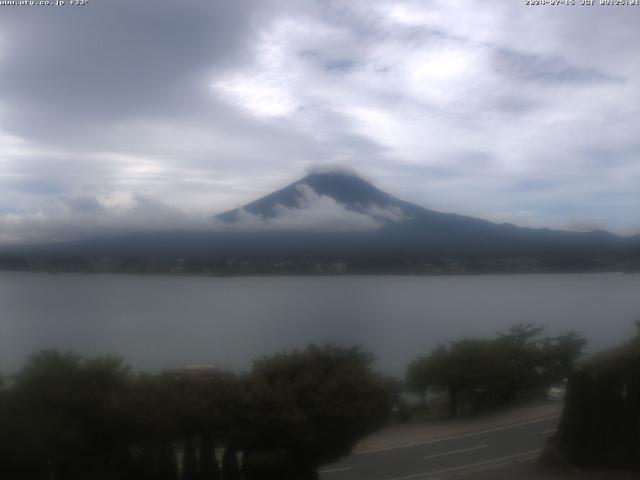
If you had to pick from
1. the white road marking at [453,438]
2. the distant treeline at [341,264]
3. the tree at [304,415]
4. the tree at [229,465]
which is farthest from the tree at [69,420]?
the distant treeline at [341,264]

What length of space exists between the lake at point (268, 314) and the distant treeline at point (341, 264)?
3.88 feet

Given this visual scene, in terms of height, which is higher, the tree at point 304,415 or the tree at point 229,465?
the tree at point 304,415

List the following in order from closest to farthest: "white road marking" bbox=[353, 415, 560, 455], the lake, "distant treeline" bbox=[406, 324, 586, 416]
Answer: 1. "white road marking" bbox=[353, 415, 560, 455]
2. "distant treeline" bbox=[406, 324, 586, 416]
3. the lake

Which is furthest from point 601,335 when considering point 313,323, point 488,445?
point 488,445

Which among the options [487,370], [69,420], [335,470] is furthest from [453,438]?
[69,420]

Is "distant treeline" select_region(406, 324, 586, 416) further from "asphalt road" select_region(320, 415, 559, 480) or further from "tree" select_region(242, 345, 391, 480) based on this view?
"tree" select_region(242, 345, 391, 480)

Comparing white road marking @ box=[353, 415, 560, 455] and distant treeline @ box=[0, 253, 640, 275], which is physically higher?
distant treeline @ box=[0, 253, 640, 275]

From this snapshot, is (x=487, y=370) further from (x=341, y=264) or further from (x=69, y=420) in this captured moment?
(x=69, y=420)

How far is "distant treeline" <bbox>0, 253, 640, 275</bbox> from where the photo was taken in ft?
66.8

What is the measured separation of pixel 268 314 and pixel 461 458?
22741mm

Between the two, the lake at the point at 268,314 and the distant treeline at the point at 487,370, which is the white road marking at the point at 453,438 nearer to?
the distant treeline at the point at 487,370

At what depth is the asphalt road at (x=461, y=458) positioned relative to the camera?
1120cm

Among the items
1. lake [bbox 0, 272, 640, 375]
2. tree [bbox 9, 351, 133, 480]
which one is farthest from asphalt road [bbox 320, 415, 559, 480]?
tree [bbox 9, 351, 133, 480]

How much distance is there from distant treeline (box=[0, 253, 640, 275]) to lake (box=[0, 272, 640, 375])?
118 cm
